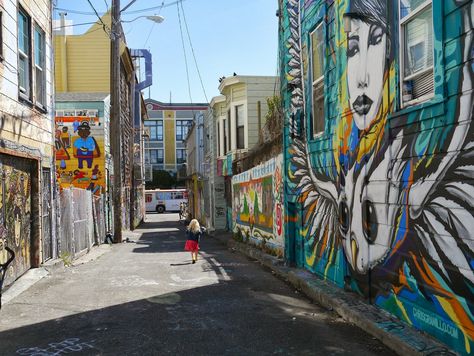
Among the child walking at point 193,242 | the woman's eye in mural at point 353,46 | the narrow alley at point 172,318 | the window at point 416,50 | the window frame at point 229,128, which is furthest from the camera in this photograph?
the window frame at point 229,128

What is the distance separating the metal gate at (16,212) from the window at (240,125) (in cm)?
1291

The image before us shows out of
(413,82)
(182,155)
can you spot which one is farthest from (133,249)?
(182,155)

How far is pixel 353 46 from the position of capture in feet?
25.1

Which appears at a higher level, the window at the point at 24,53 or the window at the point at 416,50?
the window at the point at 24,53

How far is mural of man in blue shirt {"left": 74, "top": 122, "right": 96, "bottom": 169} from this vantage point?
23234mm

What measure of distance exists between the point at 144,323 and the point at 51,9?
30.4ft

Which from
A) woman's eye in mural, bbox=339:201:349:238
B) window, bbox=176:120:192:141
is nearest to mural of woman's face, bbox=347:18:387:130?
woman's eye in mural, bbox=339:201:349:238

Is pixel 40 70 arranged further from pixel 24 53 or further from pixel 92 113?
pixel 92 113

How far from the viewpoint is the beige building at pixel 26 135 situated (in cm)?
921

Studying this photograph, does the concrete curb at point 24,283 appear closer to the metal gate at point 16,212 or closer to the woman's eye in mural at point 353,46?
the metal gate at point 16,212

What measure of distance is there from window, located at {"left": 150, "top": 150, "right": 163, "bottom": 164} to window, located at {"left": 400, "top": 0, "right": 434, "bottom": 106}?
2814 inches

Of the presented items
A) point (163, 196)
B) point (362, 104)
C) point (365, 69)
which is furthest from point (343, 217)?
point (163, 196)

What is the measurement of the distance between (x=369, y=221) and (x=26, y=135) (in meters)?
7.17

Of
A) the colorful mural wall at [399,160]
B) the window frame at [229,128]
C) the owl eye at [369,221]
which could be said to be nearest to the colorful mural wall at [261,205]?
the colorful mural wall at [399,160]
